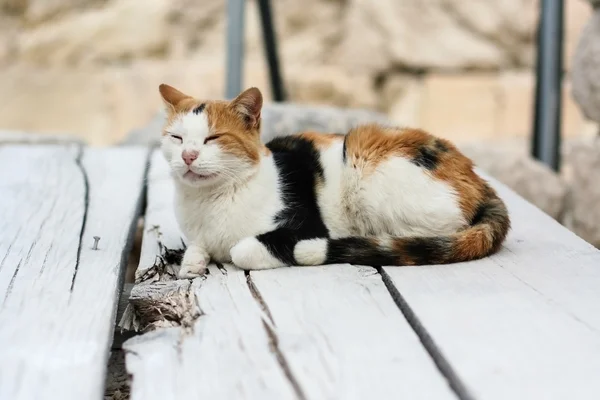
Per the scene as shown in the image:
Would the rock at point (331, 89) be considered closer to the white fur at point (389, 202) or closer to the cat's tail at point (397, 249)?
the white fur at point (389, 202)

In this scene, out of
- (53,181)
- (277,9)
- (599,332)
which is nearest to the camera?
(599,332)

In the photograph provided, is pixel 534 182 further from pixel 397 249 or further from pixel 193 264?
pixel 193 264

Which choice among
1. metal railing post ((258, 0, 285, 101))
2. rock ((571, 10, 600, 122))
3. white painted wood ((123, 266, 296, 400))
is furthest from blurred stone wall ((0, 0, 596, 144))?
white painted wood ((123, 266, 296, 400))

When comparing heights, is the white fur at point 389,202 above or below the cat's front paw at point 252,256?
above

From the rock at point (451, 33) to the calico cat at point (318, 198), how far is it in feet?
15.9

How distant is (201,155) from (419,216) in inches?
21.0

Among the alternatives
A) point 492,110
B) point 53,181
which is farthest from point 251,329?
point 492,110

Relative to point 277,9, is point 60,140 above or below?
below

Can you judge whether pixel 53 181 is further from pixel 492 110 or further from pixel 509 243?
pixel 492 110

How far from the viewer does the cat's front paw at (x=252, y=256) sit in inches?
67.2

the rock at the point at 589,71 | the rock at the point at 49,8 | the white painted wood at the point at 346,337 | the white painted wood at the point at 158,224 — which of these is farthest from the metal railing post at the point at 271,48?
the rock at the point at 49,8

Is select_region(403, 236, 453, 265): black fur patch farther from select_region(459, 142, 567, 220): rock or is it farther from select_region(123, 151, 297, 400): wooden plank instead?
select_region(459, 142, 567, 220): rock

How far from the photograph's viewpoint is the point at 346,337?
1.30 meters

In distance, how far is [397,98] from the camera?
6.80 m
